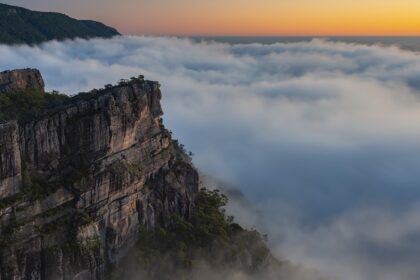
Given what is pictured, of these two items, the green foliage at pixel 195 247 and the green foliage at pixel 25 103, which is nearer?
the green foliage at pixel 25 103

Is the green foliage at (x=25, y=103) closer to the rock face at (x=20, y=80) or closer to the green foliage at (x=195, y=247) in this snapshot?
the rock face at (x=20, y=80)

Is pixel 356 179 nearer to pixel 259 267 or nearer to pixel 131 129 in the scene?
pixel 259 267

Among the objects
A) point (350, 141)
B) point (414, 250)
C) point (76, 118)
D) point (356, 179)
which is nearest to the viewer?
point (76, 118)

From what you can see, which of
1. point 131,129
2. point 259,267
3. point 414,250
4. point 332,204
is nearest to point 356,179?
point 332,204

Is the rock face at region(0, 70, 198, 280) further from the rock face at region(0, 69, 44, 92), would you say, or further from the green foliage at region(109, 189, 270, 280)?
the green foliage at region(109, 189, 270, 280)

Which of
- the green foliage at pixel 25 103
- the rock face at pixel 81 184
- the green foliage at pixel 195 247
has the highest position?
the green foliage at pixel 25 103

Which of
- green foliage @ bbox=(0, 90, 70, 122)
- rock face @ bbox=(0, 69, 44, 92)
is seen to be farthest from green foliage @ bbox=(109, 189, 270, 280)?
rock face @ bbox=(0, 69, 44, 92)

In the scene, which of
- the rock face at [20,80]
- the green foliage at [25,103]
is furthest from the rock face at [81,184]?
the green foliage at [25,103]
